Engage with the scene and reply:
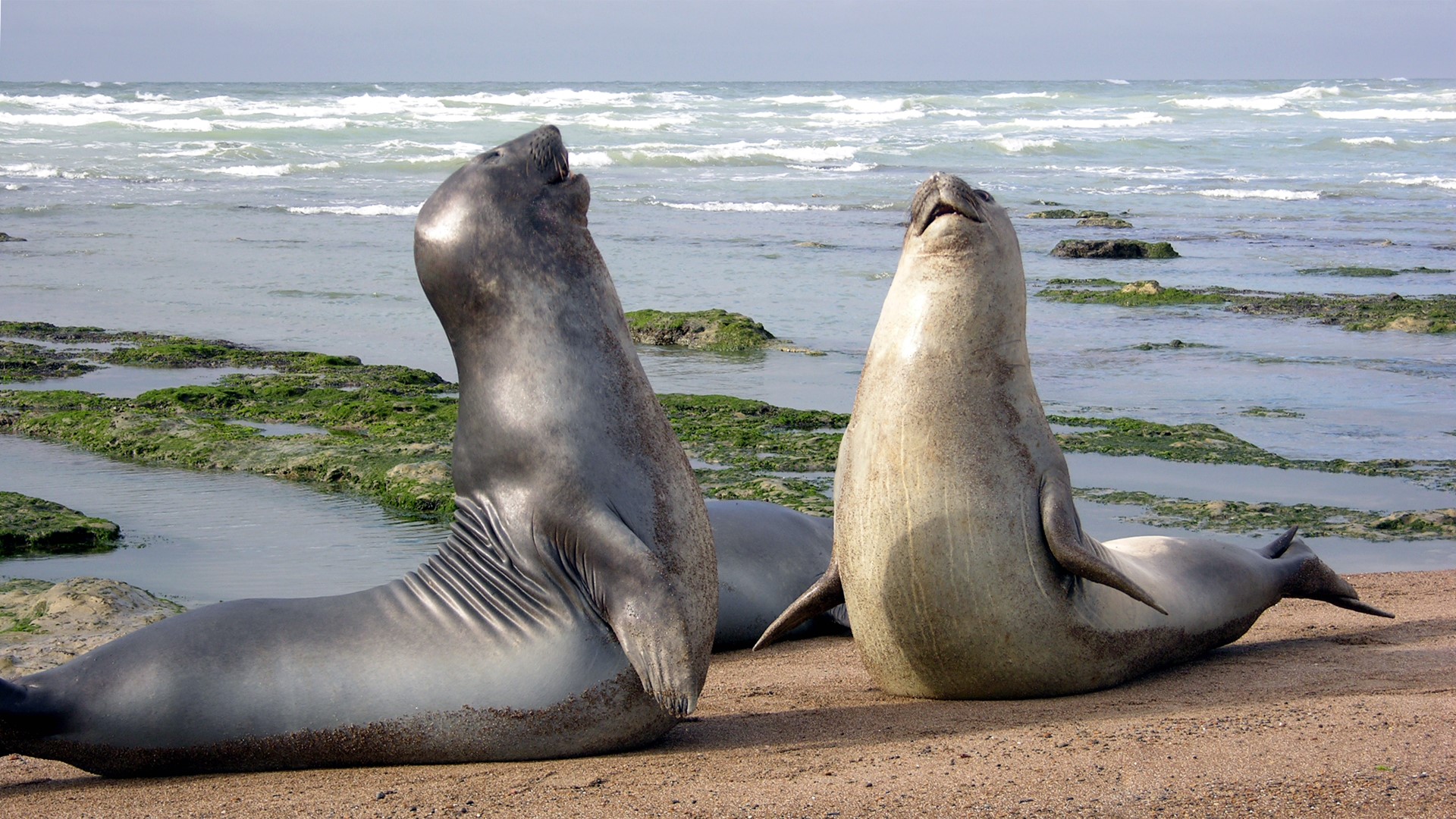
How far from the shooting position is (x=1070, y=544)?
470 centimetres

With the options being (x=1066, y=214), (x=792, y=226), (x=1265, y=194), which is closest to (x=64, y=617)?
(x=792, y=226)

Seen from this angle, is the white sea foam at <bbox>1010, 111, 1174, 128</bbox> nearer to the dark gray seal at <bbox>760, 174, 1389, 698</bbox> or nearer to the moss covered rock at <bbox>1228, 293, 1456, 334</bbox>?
the moss covered rock at <bbox>1228, 293, 1456, 334</bbox>

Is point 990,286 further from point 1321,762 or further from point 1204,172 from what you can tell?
point 1204,172

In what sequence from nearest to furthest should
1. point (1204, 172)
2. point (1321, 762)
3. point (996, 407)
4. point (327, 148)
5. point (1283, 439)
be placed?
point (1321, 762)
point (996, 407)
point (1283, 439)
point (1204, 172)
point (327, 148)

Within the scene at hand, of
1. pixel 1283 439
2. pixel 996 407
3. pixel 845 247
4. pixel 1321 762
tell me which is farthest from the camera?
pixel 845 247

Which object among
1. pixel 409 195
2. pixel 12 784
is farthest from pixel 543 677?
pixel 409 195

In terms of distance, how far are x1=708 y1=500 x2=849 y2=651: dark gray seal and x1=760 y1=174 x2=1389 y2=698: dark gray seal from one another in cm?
116

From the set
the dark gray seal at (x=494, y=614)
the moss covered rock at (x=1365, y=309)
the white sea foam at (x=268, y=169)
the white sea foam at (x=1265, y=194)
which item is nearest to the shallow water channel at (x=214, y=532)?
the dark gray seal at (x=494, y=614)

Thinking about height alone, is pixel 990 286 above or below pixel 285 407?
above

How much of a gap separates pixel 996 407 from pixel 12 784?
3.13 m

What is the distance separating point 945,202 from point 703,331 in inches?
319

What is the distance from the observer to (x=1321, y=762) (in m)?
3.76

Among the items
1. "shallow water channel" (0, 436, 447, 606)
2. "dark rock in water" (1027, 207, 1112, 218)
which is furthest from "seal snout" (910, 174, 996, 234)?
"dark rock in water" (1027, 207, 1112, 218)

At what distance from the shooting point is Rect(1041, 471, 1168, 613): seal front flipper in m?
4.59
